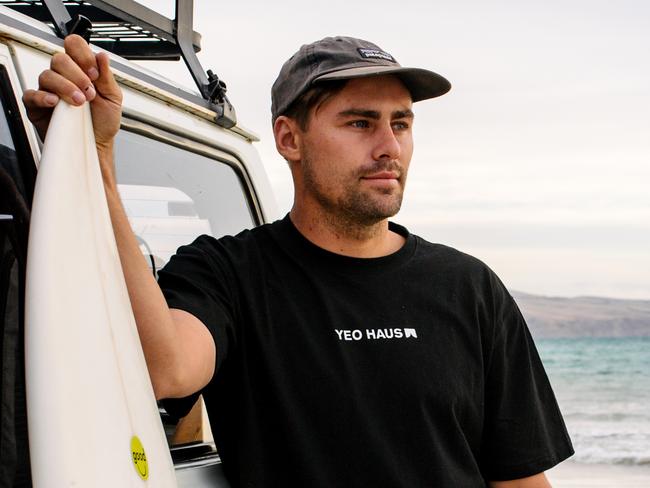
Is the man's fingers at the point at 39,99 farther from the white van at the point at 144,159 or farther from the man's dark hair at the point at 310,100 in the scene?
the man's dark hair at the point at 310,100

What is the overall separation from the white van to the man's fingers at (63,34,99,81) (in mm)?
147

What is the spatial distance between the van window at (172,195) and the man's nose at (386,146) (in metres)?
0.56

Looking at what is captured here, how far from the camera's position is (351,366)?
2.23 m

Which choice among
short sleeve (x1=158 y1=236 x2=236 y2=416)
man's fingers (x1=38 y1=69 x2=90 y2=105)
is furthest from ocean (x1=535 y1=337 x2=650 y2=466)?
man's fingers (x1=38 y1=69 x2=90 y2=105)

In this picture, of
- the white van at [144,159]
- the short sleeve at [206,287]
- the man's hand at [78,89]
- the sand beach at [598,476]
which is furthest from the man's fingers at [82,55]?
the sand beach at [598,476]

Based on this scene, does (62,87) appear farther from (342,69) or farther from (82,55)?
(342,69)

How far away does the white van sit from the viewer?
66.1 inches

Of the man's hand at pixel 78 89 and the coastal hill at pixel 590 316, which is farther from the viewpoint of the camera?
the coastal hill at pixel 590 316

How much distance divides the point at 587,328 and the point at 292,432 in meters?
35.2

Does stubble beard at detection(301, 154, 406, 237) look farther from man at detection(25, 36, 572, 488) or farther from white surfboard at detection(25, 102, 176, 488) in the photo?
white surfboard at detection(25, 102, 176, 488)

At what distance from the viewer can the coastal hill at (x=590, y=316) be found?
3588 centimetres

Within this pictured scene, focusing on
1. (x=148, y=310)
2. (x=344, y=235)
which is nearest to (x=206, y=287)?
(x=148, y=310)

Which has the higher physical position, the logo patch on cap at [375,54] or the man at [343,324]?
the logo patch on cap at [375,54]

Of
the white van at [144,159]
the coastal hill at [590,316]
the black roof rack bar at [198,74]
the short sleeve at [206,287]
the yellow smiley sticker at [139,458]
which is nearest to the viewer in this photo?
the yellow smiley sticker at [139,458]
